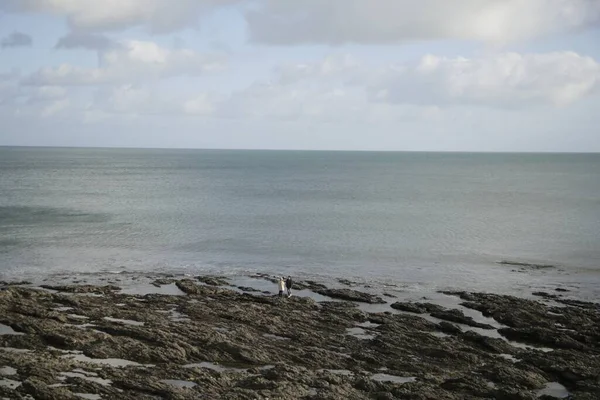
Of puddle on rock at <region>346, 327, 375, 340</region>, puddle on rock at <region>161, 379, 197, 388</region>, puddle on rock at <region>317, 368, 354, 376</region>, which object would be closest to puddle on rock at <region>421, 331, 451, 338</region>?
puddle on rock at <region>346, 327, 375, 340</region>

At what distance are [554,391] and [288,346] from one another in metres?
10.3

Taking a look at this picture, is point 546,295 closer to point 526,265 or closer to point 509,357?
point 526,265

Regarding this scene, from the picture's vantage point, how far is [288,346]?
2430 centimetres

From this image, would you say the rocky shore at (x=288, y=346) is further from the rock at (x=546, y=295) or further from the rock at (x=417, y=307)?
the rock at (x=546, y=295)

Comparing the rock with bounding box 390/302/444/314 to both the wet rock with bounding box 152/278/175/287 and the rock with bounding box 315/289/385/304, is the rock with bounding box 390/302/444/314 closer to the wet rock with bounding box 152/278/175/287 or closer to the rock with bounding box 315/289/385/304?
the rock with bounding box 315/289/385/304

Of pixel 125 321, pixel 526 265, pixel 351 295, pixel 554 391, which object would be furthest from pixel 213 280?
pixel 526 265

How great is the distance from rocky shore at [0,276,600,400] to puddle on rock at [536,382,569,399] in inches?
2.8

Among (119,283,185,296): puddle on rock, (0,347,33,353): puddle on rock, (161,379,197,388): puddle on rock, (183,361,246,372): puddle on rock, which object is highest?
A: (0,347,33,353): puddle on rock

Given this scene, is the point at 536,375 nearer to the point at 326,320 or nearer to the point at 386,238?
the point at 326,320

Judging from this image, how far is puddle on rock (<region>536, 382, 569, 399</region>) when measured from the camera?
20.4 metres

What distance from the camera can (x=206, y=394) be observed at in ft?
62.1

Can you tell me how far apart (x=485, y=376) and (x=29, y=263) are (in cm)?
3528

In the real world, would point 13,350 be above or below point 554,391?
above

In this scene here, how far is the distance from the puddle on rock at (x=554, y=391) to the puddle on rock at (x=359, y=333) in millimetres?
7769
